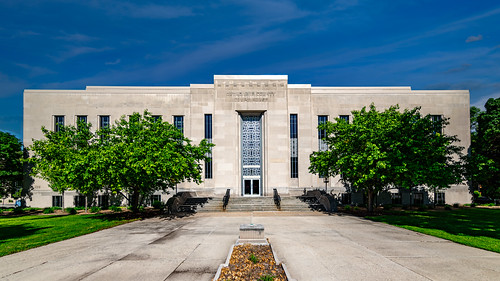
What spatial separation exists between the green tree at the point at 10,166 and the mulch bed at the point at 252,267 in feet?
121

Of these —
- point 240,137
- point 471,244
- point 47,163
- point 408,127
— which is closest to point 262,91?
point 240,137

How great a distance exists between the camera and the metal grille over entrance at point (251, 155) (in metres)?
39.2

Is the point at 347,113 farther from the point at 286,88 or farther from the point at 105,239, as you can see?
the point at 105,239

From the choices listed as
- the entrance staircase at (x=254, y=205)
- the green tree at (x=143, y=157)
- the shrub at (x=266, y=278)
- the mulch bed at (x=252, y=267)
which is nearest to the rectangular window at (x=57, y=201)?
the green tree at (x=143, y=157)

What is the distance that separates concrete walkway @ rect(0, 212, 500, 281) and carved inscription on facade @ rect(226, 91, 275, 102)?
23.5 meters

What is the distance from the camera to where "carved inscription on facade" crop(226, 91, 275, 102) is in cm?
3891

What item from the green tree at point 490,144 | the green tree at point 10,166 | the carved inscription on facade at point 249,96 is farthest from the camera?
the carved inscription on facade at point 249,96

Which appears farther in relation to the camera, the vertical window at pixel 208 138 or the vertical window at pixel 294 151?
the vertical window at pixel 294 151

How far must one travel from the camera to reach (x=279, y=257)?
11.8 metres

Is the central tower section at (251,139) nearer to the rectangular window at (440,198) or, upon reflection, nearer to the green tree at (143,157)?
the green tree at (143,157)

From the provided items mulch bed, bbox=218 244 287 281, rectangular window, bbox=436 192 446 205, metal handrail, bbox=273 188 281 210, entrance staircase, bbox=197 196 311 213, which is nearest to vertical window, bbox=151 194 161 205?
entrance staircase, bbox=197 196 311 213

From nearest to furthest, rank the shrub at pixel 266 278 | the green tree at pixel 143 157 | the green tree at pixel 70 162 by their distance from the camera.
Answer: the shrub at pixel 266 278
the green tree at pixel 143 157
the green tree at pixel 70 162

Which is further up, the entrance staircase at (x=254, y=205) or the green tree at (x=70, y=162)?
the green tree at (x=70, y=162)

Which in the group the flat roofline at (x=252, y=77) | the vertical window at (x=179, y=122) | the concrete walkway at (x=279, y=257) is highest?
the flat roofline at (x=252, y=77)
